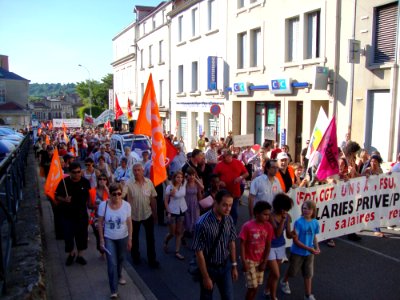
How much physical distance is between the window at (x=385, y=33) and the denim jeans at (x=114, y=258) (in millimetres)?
10990

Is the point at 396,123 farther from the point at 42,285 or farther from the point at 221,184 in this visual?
the point at 42,285

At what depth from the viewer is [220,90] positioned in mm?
23234

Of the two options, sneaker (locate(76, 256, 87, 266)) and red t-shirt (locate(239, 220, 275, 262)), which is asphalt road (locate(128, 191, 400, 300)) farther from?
red t-shirt (locate(239, 220, 275, 262))

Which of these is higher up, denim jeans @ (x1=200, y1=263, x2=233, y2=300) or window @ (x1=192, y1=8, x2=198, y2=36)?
window @ (x1=192, y1=8, x2=198, y2=36)

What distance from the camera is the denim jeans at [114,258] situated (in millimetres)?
5391

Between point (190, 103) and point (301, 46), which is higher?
point (301, 46)

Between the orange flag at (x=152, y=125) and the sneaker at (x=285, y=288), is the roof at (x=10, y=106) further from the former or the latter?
the sneaker at (x=285, y=288)

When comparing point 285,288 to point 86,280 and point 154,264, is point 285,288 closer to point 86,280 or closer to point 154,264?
point 154,264

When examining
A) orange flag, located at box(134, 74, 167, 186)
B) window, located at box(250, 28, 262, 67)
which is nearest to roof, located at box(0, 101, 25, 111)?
window, located at box(250, 28, 262, 67)

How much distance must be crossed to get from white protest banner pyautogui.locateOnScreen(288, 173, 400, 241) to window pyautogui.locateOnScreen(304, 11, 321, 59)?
939 centimetres

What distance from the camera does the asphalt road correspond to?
5.68m

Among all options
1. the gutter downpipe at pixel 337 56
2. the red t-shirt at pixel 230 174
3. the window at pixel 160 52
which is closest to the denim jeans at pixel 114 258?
Result: the red t-shirt at pixel 230 174

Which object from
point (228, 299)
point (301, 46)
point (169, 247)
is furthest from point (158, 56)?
point (228, 299)

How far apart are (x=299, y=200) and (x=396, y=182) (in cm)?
253
